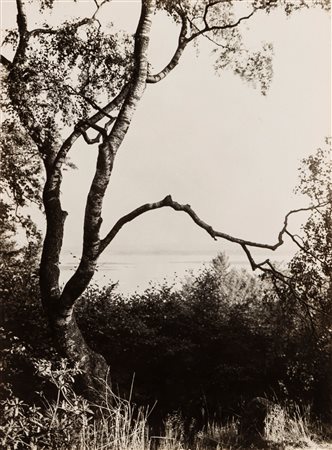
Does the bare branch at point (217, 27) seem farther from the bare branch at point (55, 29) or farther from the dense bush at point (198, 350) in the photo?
the dense bush at point (198, 350)

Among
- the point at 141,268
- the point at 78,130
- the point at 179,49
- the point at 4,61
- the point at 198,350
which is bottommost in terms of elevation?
the point at 198,350

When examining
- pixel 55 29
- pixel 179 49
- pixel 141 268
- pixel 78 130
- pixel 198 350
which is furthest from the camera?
pixel 141 268

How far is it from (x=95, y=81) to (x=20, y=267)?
17.8ft

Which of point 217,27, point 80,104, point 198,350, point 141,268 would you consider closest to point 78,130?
point 80,104

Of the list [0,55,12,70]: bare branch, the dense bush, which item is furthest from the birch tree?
the dense bush

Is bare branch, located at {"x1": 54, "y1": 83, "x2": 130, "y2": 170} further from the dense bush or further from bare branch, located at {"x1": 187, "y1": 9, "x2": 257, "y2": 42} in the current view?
the dense bush

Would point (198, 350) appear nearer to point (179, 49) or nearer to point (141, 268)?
point (179, 49)

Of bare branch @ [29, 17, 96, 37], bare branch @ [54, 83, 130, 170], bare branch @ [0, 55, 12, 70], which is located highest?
bare branch @ [29, 17, 96, 37]

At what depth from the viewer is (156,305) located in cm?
1135

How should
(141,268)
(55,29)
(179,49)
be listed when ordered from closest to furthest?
(55,29), (179,49), (141,268)

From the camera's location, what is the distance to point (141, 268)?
17406mm

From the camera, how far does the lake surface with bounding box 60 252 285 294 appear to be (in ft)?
40.2

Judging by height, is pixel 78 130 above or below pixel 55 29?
below

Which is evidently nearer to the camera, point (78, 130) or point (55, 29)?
point (78, 130)
